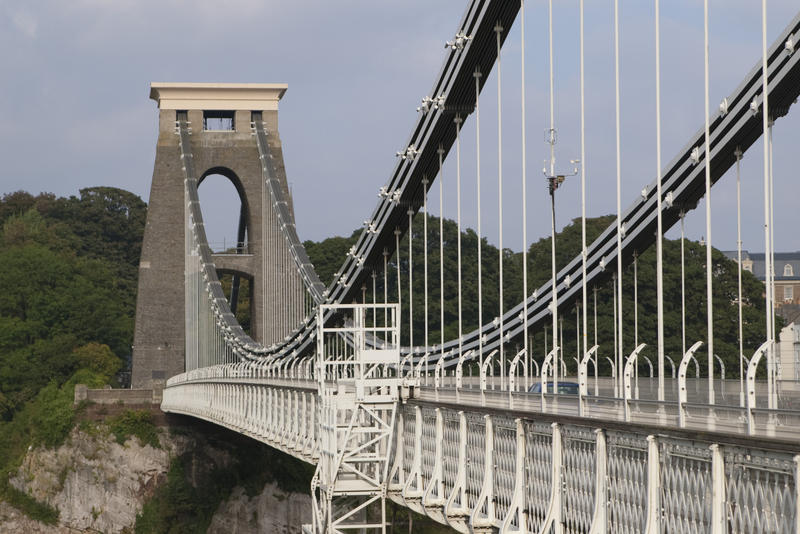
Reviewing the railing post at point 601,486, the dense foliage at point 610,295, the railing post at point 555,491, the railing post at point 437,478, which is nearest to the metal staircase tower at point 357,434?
the dense foliage at point 610,295

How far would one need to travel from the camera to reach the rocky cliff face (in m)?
49.4

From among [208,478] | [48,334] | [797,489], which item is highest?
[48,334]

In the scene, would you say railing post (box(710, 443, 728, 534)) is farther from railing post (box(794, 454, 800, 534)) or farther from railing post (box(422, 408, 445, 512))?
railing post (box(422, 408, 445, 512))

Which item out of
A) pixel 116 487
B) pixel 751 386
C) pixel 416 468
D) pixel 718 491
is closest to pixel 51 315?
pixel 116 487

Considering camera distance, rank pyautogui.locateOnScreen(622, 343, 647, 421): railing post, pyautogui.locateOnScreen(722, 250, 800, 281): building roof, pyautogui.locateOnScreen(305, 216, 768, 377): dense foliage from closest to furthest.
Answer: pyautogui.locateOnScreen(622, 343, 647, 421): railing post < pyautogui.locateOnScreen(305, 216, 768, 377): dense foliage < pyautogui.locateOnScreen(722, 250, 800, 281): building roof

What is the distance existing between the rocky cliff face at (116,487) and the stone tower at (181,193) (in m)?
6.11

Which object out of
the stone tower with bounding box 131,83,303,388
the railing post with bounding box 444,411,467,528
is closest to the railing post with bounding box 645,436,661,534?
the railing post with bounding box 444,411,467,528

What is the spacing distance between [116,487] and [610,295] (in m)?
19.1

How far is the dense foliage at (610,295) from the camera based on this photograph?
35906mm

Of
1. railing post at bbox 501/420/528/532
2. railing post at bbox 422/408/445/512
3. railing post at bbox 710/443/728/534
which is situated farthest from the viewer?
railing post at bbox 422/408/445/512

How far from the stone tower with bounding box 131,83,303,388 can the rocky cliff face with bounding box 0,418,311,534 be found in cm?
611

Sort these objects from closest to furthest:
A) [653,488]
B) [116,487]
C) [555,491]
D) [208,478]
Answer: [653,488], [555,491], [116,487], [208,478]

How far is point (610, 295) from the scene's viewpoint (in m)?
40.4

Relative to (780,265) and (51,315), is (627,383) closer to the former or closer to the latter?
(780,265)
